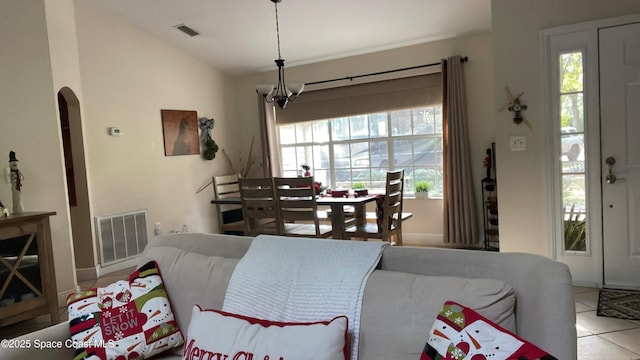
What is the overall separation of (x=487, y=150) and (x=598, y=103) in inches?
51.8

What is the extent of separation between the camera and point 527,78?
3.21 metres

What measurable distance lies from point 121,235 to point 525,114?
416cm

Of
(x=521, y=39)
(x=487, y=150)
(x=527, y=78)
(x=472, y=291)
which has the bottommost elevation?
(x=472, y=291)

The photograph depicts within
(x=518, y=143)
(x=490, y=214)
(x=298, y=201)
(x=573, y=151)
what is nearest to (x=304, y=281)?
(x=298, y=201)

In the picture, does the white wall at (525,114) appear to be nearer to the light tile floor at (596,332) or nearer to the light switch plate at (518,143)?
the light switch plate at (518,143)

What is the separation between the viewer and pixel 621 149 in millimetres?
3010

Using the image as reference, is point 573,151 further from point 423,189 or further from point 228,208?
point 228,208

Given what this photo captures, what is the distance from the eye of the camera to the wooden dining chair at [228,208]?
441 cm

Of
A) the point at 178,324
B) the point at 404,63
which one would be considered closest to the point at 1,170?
the point at 178,324

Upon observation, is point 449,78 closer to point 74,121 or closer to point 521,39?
point 521,39

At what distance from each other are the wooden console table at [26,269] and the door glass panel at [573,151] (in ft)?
12.9

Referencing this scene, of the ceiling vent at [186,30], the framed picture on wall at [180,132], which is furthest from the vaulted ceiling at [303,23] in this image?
the framed picture on wall at [180,132]

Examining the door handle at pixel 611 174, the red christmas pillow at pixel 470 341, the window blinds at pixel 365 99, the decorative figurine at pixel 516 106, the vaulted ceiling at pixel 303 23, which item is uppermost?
the vaulted ceiling at pixel 303 23

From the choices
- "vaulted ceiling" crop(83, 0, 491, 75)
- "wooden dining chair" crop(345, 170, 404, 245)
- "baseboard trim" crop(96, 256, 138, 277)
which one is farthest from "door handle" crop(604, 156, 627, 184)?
"baseboard trim" crop(96, 256, 138, 277)
